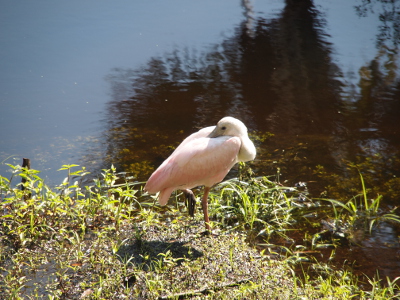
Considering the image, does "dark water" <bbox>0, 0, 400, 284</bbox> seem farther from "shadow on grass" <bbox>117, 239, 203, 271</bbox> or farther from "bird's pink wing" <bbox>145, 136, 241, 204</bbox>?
"shadow on grass" <bbox>117, 239, 203, 271</bbox>

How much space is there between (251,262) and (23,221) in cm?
195

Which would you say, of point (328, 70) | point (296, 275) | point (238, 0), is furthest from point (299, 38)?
point (296, 275)

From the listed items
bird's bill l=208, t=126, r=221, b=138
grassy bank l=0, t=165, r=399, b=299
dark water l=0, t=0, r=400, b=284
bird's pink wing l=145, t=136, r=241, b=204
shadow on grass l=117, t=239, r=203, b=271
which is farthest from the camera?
dark water l=0, t=0, r=400, b=284

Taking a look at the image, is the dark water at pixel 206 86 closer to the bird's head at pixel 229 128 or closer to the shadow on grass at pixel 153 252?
the bird's head at pixel 229 128

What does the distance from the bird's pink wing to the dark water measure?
147 cm

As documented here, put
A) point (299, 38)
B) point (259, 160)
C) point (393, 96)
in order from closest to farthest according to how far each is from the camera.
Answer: point (259, 160) → point (393, 96) → point (299, 38)

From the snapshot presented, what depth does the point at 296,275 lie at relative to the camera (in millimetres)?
3928

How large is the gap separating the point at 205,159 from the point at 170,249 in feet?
2.70

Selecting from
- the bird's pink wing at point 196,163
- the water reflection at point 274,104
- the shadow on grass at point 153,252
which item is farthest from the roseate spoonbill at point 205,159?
the water reflection at point 274,104

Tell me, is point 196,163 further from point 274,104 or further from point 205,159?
point 274,104

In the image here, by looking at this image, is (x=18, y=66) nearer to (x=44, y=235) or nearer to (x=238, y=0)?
(x=44, y=235)

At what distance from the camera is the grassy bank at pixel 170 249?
134 inches

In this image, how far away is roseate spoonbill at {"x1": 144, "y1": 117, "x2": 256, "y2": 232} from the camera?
4047 millimetres

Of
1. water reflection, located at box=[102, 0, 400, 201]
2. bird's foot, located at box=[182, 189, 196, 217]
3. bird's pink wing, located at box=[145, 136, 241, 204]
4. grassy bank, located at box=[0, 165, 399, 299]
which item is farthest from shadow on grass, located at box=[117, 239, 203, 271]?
water reflection, located at box=[102, 0, 400, 201]
